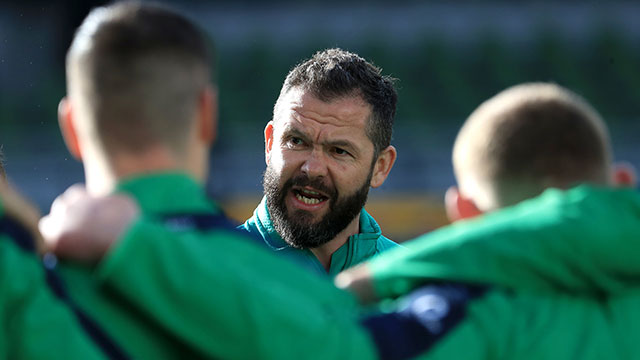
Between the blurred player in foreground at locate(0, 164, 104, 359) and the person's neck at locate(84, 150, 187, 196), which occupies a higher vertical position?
the person's neck at locate(84, 150, 187, 196)

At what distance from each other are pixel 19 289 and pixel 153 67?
0.47 meters

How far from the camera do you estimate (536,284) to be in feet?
5.28

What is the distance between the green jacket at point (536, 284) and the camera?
1566 mm

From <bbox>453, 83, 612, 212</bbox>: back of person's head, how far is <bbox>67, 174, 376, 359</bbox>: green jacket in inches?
18.0

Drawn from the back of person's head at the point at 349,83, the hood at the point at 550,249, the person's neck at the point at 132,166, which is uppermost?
the back of person's head at the point at 349,83

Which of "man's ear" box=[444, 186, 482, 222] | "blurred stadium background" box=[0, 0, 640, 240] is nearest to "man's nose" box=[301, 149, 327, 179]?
"man's ear" box=[444, 186, 482, 222]

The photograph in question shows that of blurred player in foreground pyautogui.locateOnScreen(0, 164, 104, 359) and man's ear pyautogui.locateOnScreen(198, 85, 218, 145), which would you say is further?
man's ear pyautogui.locateOnScreen(198, 85, 218, 145)

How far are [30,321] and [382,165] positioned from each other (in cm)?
212

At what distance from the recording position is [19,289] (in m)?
1.35

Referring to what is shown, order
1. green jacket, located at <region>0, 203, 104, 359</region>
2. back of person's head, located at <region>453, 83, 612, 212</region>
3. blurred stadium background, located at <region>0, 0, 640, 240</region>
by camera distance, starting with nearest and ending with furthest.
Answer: green jacket, located at <region>0, 203, 104, 359</region> < back of person's head, located at <region>453, 83, 612, 212</region> < blurred stadium background, located at <region>0, 0, 640, 240</region>

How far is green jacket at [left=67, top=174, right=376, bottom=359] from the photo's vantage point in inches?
54.2

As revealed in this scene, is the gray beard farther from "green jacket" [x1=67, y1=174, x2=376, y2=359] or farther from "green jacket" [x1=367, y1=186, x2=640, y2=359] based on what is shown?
"green jacket" [x1=67, y1=174, x2=376, y2=359]

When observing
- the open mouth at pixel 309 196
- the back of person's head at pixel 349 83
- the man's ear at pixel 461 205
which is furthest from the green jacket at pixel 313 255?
the man's ear at pixel 461 205

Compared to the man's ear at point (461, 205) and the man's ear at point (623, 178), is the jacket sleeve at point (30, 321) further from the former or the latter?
the man's ear at point (623, 178)
